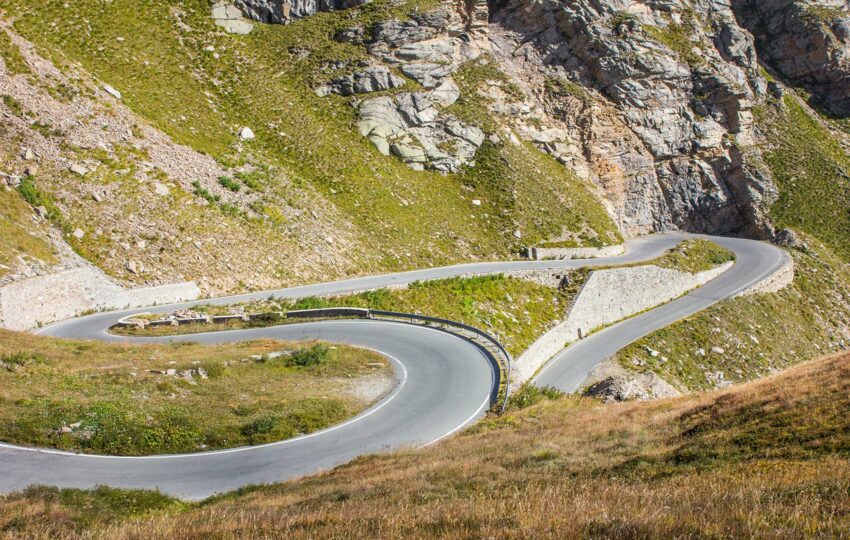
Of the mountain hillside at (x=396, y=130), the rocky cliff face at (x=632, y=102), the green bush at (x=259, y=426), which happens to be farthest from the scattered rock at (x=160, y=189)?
the rocky cliff face at (x=632, y=102)

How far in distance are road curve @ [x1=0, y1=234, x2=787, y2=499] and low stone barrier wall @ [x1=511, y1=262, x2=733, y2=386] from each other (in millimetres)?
1020

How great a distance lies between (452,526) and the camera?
5.37 m

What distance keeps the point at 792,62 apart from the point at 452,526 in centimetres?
9770

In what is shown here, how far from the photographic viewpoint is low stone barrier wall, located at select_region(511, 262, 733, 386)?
32.9 m

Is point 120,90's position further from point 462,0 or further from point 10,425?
point 462,0

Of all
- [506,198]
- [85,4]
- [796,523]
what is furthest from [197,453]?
[85,4]

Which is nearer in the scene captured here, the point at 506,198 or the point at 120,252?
the point at 120,252

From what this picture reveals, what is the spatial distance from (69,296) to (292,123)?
990 inches

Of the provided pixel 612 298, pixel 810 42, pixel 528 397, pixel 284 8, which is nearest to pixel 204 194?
pixel 528 397

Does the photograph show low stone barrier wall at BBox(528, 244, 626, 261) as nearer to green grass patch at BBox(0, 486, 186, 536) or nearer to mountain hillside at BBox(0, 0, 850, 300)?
mountain hillside at BBox(0, 0, 850, 300)

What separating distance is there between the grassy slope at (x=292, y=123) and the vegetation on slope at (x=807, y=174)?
82.8 ft

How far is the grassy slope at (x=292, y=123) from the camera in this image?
40.8 m

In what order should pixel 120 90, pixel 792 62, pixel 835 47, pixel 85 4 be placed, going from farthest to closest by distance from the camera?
pixel 792 62 < pixel 835 47 < pixel 85 4 < pixel 120 90

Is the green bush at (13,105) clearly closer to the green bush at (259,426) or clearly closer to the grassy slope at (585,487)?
the green bush at (259,426)
